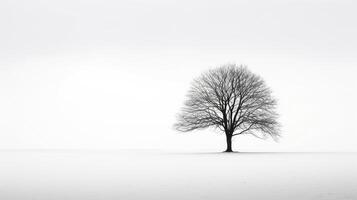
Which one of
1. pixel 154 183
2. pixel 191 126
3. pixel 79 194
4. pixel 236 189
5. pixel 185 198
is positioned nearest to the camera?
pixel 185 198

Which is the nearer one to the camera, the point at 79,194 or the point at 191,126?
the point at 79,194

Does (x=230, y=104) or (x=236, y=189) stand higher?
(x=230, y=104)

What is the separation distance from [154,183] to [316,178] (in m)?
8.18

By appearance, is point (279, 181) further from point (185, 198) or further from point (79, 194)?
point (79, 194)

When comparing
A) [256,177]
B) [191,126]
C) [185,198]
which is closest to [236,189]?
[185,198]

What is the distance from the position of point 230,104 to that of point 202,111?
422 cm

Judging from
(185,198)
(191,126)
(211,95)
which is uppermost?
(211,95)

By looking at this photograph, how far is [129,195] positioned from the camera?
57.9 ft

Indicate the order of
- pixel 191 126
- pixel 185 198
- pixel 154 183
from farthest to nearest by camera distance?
1. pixel 191 126
2. pixel 154 183
3. pixel 185 198

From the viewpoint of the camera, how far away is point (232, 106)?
65.6 m

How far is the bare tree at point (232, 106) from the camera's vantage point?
64.8 metres

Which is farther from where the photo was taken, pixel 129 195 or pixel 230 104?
pixel 230 104

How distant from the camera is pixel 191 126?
65125mm

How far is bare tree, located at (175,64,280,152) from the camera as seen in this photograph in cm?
6475
